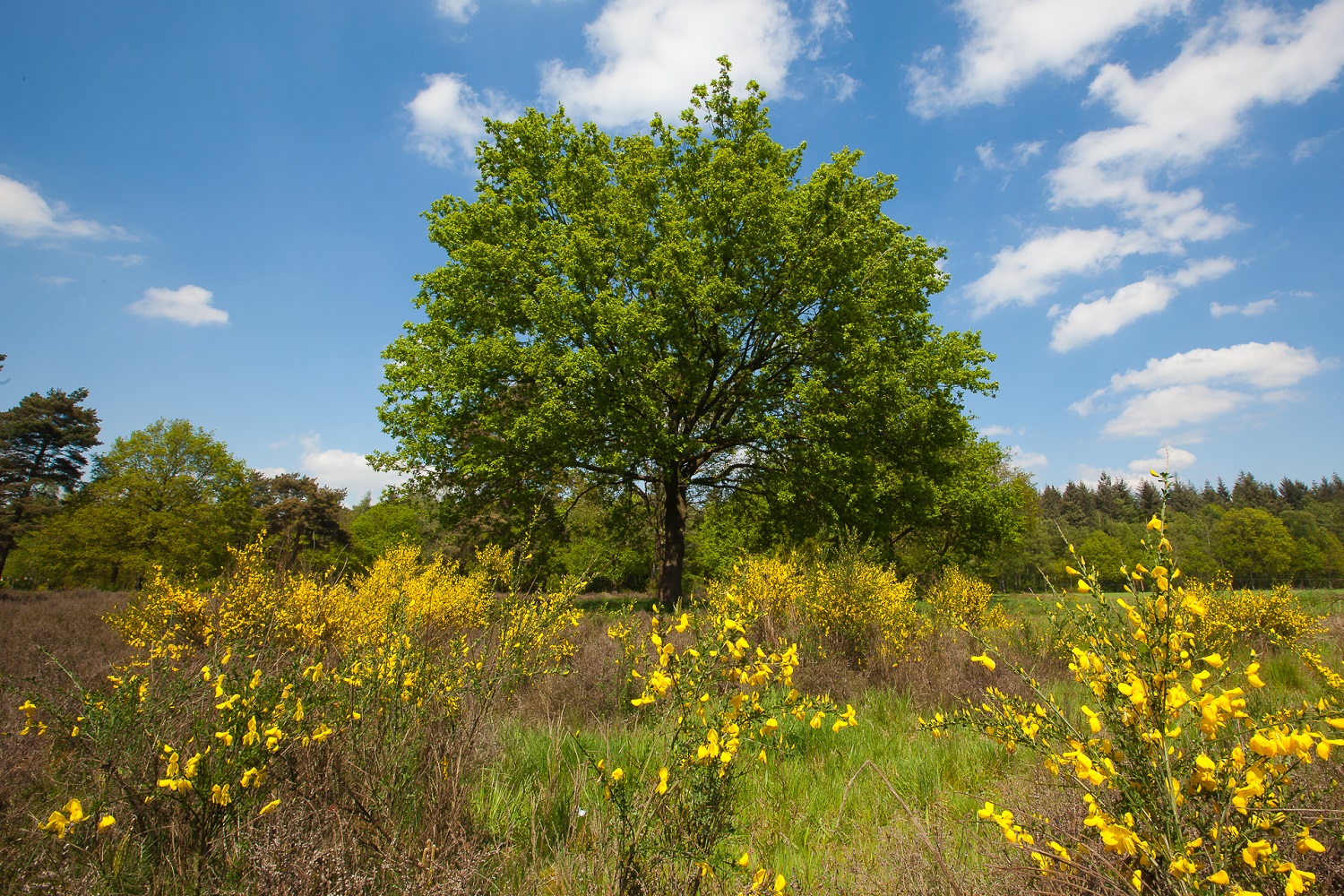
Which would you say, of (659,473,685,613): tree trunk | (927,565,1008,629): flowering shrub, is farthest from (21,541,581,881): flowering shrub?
(659,473,685,613): tree trunk

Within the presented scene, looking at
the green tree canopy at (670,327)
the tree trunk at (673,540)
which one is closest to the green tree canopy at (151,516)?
the green tree canopy at (670,327)

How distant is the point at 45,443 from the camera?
2839 centimetres

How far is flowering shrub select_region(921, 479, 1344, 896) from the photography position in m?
1.55

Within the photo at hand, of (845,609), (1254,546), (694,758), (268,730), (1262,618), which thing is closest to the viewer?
(694,758)

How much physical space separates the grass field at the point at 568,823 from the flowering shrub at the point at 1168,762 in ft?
1.03

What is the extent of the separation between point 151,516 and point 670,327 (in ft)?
65.6

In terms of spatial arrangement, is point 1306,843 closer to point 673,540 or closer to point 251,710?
point 251,710

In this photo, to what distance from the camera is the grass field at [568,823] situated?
1.99 meters

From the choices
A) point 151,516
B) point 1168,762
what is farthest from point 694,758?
point 151,516

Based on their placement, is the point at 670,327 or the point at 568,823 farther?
the point at 670,327

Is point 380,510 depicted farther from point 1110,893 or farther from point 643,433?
point 1110,893

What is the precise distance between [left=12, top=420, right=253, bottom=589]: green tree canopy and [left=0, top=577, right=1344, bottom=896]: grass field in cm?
1829

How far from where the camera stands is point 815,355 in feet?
45.6

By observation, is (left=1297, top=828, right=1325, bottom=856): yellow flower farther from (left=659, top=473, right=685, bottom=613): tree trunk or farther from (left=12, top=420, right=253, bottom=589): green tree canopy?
(left=12, top=420, right=253, bottom=589): green tree canopy
